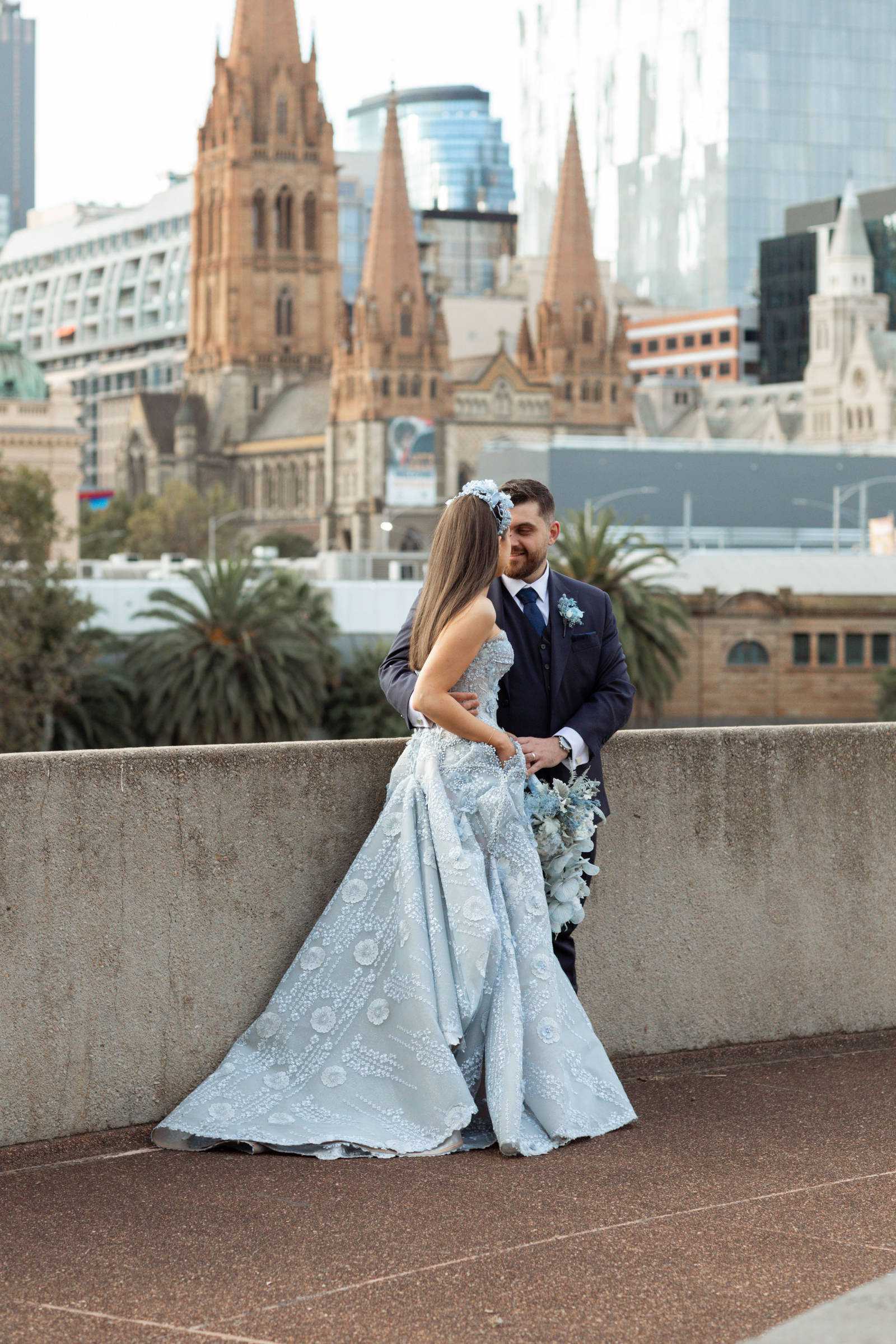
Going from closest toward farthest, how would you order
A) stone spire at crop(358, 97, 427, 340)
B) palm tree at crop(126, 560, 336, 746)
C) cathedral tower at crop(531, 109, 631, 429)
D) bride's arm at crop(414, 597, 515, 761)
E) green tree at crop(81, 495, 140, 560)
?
bride's arm at crop(414, 597, 515, 761), palm tree at crop(126, 560, 336, 746), green tree at crop(81, 495, 140, 560), stone spire at crop(358, 97, 427, 340), cathedral tower at crop(531, 109, 631, 429)

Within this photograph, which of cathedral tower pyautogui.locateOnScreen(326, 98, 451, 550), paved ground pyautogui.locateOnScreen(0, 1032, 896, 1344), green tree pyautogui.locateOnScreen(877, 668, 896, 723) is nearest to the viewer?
paved ground pyautogui.locateOnScreen(0, 1032, 896, 1344)

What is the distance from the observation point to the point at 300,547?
13225 centimetres

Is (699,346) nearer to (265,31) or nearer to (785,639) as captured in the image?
(265,31)

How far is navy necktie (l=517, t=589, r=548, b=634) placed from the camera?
19.4 feet

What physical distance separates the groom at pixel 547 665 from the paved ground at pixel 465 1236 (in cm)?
90

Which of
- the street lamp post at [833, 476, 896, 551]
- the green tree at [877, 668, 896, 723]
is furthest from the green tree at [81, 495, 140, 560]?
the green tree at [877, 668, 896, 723]

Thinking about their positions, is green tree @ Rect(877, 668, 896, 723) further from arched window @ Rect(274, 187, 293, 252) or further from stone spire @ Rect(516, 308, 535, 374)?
arched window @ Rect(274, 187, 293, 252)

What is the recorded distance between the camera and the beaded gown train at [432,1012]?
209 inches

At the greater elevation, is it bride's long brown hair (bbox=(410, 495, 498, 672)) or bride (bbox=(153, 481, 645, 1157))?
bride's long brown hair (bbox=(410, 495, 498, 672))

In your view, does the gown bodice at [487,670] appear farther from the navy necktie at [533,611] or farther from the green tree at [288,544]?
the green tree at [288,544]

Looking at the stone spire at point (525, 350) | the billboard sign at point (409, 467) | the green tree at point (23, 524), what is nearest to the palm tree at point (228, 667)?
the green tree at point (23, 524)

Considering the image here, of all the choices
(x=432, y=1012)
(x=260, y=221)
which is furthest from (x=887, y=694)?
(x=260, y=221)

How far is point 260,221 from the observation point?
509 ft

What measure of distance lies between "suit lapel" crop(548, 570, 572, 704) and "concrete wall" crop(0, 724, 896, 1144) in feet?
1.74
